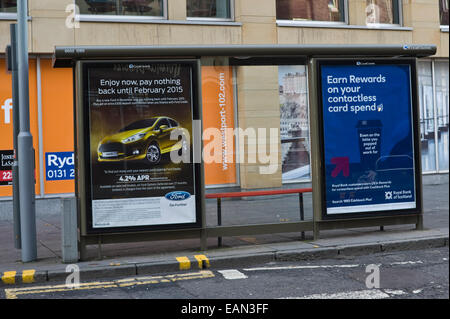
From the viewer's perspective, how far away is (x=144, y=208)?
8.11m

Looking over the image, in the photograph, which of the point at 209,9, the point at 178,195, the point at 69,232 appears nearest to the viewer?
the point at 69,232

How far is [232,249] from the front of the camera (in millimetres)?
8406

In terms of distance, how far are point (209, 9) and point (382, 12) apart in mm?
5088

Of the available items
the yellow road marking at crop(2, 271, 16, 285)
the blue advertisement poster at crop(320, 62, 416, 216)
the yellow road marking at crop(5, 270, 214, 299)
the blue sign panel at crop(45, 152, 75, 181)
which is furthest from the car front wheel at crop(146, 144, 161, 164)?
the blue sign panel at crop(45, 152, 75, 181)

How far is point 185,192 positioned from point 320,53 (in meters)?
2.75

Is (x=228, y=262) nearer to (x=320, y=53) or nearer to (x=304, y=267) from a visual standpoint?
(x=304, y=267)

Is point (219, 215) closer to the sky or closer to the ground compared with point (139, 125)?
closer to the ground

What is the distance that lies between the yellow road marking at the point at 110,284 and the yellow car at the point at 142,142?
1.69 metres

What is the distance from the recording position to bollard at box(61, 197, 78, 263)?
775 cm

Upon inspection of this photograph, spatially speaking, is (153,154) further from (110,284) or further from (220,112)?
(110,284)

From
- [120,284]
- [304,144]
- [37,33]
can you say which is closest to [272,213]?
[304,144]

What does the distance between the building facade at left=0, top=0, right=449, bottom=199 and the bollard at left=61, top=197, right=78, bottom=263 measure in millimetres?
2003

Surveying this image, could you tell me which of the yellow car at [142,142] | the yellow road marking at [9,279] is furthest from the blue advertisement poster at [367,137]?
the yellow road marking at [9,279]

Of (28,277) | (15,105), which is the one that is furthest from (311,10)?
(28,277)
